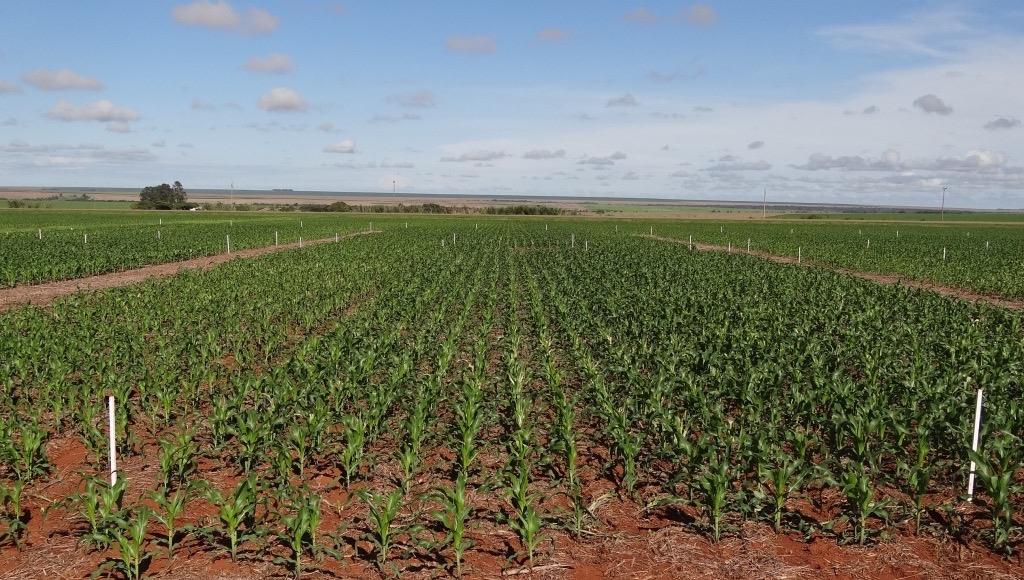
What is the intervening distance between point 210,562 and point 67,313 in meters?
14.8

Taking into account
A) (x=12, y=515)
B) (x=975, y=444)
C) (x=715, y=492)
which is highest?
(x=975, y=444)

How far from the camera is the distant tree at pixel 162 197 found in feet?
409

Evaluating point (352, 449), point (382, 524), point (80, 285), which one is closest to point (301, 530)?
point (382, 524)

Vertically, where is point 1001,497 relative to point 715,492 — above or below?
above

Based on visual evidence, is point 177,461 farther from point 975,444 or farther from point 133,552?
point 975,444

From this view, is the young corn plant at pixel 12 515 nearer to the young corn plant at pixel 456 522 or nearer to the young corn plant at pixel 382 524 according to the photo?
the young corn plant at pixel 382 524

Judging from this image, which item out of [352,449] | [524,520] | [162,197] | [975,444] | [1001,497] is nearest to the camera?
[524,520]

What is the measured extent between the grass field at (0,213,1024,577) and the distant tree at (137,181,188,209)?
119 metres

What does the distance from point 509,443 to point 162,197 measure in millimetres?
136474

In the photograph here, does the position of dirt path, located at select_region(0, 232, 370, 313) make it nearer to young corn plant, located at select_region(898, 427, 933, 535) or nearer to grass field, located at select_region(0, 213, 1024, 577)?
grass field, located at select_region(0, 213, 1024, 577)

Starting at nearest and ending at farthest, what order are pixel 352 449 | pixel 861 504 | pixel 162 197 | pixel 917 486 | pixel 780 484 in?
pixel 861 504, pixel 780 484, pixel 917 486, pixel 352 449, pixel 162 197

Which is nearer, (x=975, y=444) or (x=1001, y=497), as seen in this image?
(x=1001, y=497)

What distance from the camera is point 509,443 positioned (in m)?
8.27

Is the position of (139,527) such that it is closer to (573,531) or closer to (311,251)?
(573,531)
